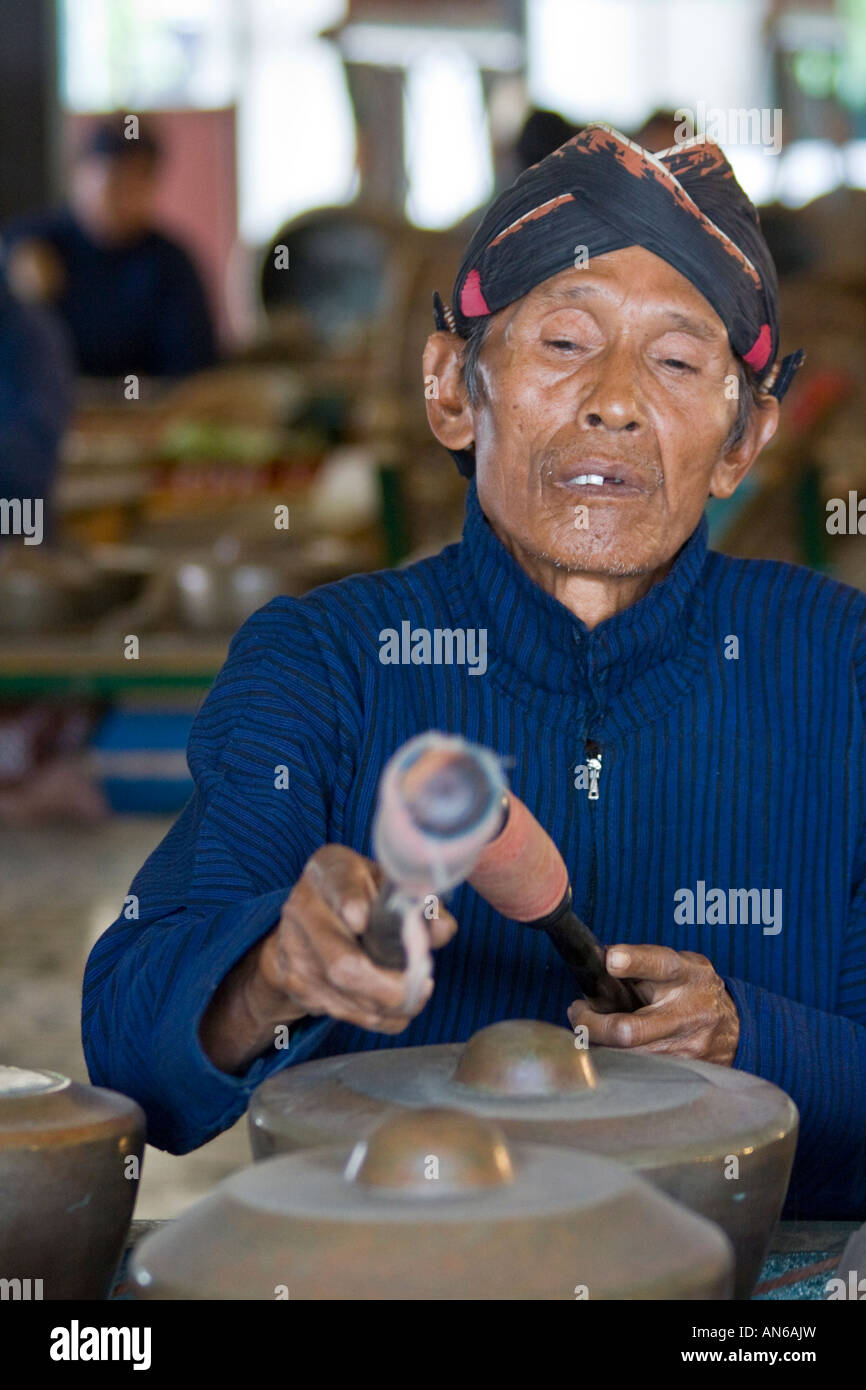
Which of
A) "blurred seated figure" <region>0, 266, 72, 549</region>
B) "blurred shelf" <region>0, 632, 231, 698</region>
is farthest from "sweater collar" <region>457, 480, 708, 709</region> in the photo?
"blurred seated figure" <region>0, 266, 72, 549</region>

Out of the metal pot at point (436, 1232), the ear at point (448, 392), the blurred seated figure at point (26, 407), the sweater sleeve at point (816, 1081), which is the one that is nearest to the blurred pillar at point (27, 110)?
the blurred seated figure at point (26, 407)

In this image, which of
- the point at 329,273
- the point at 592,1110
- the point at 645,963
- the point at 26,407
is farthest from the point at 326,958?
the point at 329,273

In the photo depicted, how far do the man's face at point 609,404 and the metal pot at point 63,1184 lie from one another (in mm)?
544

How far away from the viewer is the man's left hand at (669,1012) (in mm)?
1040

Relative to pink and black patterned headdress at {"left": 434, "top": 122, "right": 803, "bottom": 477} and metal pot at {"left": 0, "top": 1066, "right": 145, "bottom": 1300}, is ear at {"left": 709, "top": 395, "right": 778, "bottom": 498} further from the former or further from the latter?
metal pot at {"left": 0, "top": 1066, "right": 145, "bottom": 1300}

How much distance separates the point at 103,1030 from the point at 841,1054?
0.44 metres

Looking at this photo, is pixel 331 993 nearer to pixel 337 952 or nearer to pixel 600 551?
pixel 337 952

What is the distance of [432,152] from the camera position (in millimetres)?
10828

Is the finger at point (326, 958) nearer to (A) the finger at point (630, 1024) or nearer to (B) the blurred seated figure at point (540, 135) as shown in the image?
(A) the finger at point (630, 1024)

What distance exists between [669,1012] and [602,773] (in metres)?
0.26

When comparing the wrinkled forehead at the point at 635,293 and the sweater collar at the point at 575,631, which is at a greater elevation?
the wrinkled forehead at the point at 635,293

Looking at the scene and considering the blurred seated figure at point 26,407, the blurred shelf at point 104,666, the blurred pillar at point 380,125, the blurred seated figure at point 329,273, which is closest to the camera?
the blurred shelf at point 104,666

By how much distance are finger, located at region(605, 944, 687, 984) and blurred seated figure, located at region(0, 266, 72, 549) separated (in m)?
3.80

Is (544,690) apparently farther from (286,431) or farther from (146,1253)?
(286,431)
